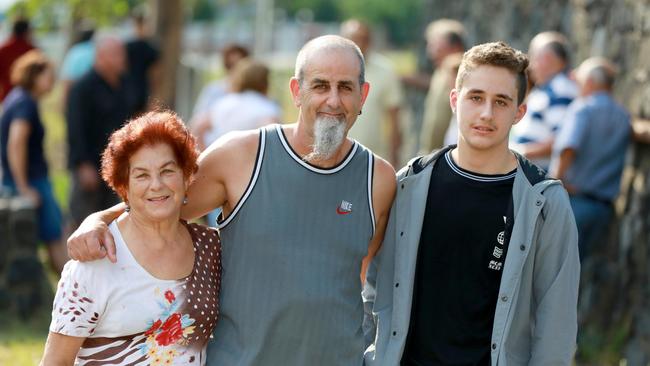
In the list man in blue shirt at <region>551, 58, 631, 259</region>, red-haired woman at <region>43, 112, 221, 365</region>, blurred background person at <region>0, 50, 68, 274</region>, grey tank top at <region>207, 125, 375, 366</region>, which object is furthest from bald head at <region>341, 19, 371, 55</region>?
red-haired woman at <region>43, 112, 221, 365</region>

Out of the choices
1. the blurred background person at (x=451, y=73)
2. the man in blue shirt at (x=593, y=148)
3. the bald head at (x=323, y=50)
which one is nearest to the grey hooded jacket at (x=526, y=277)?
the bald head at (x=323, y=50)

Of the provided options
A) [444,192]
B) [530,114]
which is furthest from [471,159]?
[530,114]

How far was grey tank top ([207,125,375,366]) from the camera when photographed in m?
3.70

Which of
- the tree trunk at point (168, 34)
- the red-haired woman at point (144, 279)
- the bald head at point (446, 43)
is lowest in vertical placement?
the red-haired woman at point (144, 279)

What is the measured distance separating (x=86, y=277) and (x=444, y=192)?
1.27 meters

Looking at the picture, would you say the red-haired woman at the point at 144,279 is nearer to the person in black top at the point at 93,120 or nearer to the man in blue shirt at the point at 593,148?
the man in blue shirt at the point at 593,148

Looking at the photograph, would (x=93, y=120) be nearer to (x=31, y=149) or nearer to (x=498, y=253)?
(x=31, y=149)

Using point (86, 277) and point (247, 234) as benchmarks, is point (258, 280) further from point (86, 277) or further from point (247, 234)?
point (86, 277)

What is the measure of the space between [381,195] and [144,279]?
2.99 ft

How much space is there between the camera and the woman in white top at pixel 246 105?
8.52 metres

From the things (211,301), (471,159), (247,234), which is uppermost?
(471,159)

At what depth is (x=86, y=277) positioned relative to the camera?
346 centimetres

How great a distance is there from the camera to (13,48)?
13094 millimetres

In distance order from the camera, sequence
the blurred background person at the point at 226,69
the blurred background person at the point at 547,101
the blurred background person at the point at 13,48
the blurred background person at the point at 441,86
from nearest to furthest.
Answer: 1. the blurred background person at the point at 547,101
2. the blurred background person at the point at 441,86
3. the blurred background person at the point at 226,69
4. the blurred background person at the point at 13,48
